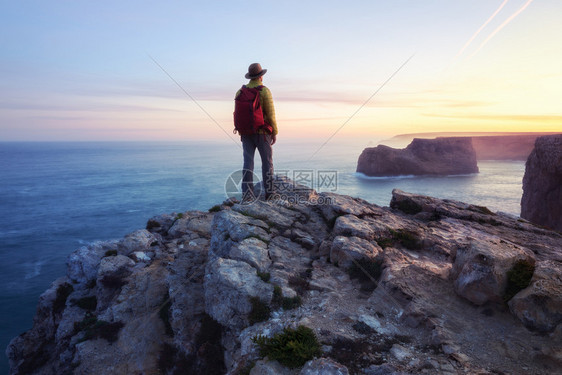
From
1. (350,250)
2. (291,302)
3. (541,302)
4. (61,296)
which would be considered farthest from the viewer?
(61,296)

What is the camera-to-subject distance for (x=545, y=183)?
2875 centimetres

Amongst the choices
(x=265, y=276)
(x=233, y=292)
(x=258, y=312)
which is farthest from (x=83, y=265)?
(x=258, y=312)

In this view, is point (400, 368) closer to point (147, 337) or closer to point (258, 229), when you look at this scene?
point (258, 229)

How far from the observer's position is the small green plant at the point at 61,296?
47.8 feet

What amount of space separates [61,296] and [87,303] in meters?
3.01

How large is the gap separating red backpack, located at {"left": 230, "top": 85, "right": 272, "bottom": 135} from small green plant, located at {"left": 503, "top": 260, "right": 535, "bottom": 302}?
30.0ft

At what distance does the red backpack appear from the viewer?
10984 millimetres

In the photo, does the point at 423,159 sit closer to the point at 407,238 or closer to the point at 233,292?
the point at 407,238

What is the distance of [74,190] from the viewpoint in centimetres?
9838

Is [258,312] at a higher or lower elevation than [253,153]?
lower

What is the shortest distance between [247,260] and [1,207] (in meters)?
103

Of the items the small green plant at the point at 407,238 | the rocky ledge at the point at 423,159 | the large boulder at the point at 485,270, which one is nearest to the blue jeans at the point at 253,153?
the small green plant at the point at 407,238

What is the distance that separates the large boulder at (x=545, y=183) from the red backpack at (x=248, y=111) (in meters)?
32.2

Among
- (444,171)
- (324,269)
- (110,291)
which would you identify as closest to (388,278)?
(324,269)
